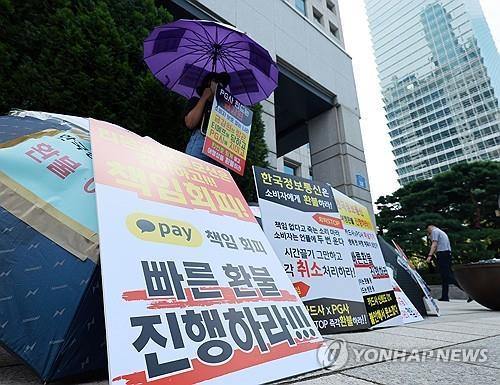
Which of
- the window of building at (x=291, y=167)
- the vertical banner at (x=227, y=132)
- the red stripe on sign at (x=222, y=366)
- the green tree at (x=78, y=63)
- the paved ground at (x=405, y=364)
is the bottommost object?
the paved ground at (x=405, y=364)

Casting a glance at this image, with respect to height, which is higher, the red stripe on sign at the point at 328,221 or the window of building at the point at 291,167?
the window of building at the point at 291,167

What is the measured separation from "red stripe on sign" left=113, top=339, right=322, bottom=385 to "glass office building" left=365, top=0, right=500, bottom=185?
62.4m

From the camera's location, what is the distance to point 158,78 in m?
3.00

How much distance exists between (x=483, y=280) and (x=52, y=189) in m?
4.18

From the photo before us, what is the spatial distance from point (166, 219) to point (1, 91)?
215 cm

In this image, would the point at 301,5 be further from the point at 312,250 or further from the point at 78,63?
the point at 312,250

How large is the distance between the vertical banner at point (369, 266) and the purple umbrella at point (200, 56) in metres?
1.52

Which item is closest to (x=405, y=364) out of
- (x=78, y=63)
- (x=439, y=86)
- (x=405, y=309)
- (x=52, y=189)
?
(x=52, y=189)

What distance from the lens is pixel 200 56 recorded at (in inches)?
118

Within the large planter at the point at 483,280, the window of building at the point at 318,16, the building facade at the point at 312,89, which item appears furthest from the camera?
the window of building at the point at 318,16

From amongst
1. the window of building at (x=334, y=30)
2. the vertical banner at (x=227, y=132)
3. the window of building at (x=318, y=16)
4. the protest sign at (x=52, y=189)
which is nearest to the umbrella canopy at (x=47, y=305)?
the protest sign at (x=52, y=189)

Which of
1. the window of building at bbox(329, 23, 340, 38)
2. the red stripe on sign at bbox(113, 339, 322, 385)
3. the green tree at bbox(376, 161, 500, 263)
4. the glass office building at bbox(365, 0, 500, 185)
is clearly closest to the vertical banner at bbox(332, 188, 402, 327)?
the red stripe on sign at bbox(113, 339, 322, 385)

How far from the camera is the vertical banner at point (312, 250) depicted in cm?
200

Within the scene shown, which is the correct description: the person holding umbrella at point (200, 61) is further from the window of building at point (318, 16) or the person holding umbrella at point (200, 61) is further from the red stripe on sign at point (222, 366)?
the window of building at point (318, 16)
